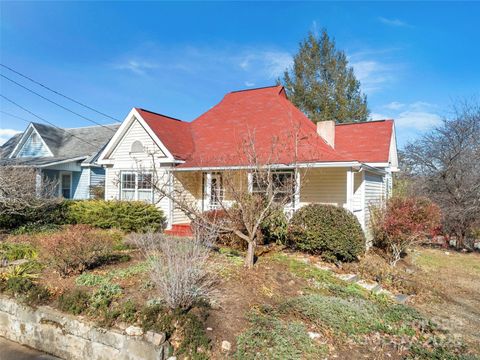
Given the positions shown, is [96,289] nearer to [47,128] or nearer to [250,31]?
[250,31]

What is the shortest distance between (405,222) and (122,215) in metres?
10.2

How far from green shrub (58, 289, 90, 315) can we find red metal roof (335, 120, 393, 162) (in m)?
11.0

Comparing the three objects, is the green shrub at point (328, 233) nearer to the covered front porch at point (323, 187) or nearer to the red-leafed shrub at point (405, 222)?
the covered front porch at point (323, 187)

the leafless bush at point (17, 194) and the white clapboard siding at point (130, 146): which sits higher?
the white clapboard siding at point (130, 146)

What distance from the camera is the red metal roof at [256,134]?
12.3 meters

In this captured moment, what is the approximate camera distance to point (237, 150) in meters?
12.3

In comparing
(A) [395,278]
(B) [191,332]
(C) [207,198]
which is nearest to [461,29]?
(A) [395,278]

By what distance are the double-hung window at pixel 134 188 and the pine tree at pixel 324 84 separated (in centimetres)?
1877

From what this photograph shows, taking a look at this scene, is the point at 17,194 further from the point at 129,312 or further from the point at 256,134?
the point at 129,312

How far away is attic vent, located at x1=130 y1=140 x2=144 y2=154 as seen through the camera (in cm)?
1408

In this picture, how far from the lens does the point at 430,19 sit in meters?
10.9

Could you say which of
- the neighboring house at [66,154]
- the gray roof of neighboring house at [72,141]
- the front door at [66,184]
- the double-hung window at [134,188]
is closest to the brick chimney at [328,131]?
the double-hung window at [134,188]

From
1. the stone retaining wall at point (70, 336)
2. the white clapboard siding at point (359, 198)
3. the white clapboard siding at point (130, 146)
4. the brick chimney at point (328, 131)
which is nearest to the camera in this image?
the stone retaining wall at point (70, 336)

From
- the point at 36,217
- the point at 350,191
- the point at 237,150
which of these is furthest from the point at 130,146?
the point at 350,191
